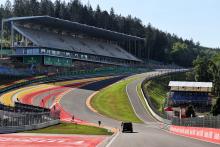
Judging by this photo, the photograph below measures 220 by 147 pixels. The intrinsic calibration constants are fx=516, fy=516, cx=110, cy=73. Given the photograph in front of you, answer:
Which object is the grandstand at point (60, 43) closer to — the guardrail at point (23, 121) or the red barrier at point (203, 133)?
the guardrail at point (23, 121)

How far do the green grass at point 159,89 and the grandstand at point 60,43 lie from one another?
2887cm

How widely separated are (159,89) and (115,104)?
36238mm

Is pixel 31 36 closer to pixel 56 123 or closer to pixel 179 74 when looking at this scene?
pixel 179 74

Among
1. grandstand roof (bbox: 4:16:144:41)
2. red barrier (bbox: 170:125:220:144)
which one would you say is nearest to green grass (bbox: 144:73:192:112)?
grandstand roof (bbox: 4:16:144:41)

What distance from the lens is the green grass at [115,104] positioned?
290 feet

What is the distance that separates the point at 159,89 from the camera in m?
133

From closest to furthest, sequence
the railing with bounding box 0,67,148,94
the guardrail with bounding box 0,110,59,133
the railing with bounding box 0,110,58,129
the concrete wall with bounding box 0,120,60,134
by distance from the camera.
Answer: the concrete wall with bounding box 0,120,60,134
the guardrail with bounding box 0,110,59,133
the railing with bounding box 0,110,58,129
the railing with bounding box 0,67,148,94

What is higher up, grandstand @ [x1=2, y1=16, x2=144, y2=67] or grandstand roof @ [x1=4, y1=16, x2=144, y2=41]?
grandstand roof @ [x1=4, y1=16, x2=144, y2=41]

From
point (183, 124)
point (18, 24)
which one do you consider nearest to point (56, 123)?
point (183, 124)

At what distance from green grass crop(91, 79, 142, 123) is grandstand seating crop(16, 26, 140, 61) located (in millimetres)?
40291

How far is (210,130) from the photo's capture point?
130ft

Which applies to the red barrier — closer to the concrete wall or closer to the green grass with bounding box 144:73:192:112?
the concrete wall

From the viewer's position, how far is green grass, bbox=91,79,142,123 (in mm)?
88469

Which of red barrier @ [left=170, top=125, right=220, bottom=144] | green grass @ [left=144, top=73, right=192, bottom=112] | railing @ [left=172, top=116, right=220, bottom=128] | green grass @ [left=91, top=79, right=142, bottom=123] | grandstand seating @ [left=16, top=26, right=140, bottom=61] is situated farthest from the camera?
grandstand seating @ [left=16, top=26, right=140, bottom=61]
